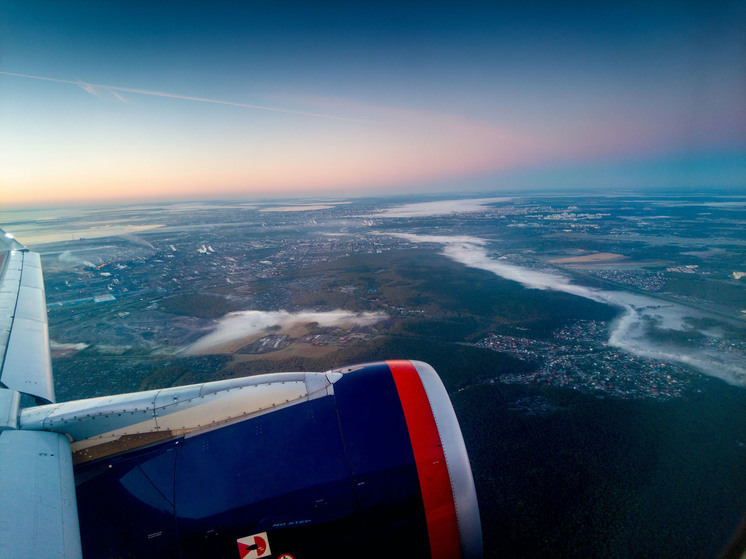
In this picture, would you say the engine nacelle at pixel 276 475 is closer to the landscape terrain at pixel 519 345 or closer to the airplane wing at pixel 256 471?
the airplane wing at pixel 256 471

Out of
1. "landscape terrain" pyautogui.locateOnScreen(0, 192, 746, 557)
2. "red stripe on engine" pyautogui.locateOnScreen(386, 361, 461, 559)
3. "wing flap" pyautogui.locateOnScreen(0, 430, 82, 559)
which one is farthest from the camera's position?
"landscape terrain" pyautogui.locateOnScreen(0, 192, 746, 557)

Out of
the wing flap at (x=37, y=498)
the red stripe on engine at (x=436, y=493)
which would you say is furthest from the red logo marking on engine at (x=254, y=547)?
the red stripe on engine at (x=436, y=493)

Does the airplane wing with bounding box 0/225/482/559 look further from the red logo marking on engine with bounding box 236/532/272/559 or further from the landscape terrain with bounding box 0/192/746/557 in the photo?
the landscape terrain with bounding box 0/192/746/557

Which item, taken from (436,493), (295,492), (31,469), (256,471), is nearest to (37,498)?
(31,469)

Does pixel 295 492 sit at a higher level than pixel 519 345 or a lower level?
higher

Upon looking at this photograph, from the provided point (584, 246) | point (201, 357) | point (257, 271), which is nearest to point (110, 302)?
point (257, 271)

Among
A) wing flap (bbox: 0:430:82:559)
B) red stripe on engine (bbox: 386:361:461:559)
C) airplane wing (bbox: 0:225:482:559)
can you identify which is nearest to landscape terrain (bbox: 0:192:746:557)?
red stripe on engine (bbox: 386:361:461:559)

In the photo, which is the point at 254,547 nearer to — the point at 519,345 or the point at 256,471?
the point at 256,471
